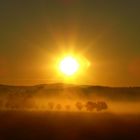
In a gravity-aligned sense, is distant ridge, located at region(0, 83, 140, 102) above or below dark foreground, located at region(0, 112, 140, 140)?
above

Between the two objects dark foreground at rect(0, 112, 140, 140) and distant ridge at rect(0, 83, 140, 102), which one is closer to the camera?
dark foreground at rect(0, 112, 140, 140)

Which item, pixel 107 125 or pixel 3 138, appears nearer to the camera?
pixel 3 138

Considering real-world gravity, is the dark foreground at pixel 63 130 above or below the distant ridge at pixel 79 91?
below

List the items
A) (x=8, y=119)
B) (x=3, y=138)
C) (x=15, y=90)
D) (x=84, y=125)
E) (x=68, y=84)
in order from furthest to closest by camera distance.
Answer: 1. (x=68, y=84)
2. (x=15, y=90)
3. (x=8, y=119)
4. (x=84, y=125)
5. (x=3, y=138)

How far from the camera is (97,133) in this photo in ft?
142

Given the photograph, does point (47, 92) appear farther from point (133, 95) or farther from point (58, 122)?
point (58, 122)

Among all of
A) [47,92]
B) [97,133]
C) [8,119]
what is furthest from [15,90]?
[97,133]

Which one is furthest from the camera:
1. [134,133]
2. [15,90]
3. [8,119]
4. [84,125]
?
[15,90]

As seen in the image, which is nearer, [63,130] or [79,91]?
[63,130]

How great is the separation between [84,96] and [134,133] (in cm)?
9859

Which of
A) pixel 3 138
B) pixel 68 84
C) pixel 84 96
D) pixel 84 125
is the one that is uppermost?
pixel 68 84

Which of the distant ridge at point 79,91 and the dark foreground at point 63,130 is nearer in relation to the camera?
the dark foreground at point 63,130

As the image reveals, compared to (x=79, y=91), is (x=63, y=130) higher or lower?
lower

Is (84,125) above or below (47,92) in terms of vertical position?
below
